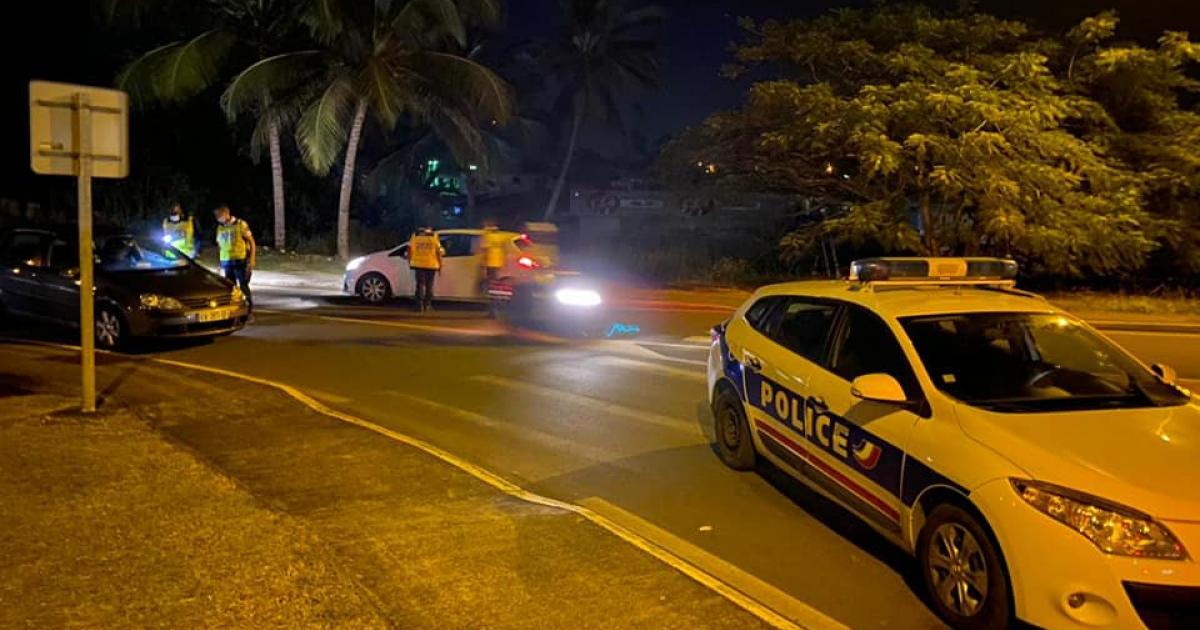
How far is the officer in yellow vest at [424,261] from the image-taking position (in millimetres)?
15703

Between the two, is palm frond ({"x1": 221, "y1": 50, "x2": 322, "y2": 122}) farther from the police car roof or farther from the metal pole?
the police car roof

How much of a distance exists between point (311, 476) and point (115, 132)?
3.12 m

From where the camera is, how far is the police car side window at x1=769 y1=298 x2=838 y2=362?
227 inches

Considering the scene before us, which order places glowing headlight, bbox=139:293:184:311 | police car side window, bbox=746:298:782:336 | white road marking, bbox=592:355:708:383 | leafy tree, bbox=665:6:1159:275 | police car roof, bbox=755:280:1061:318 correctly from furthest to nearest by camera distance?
leafy tree, bbox=665:6:1159:275
glowing headlight, bbox=139:293:184:311
white road marking, bbox=592:355:708:383
police car side window, bbox=746:298:782:336
police car roof, bbox=755:280:1061:318

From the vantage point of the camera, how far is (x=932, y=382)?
477 cm

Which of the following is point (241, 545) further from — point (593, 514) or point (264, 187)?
point (264, 187)

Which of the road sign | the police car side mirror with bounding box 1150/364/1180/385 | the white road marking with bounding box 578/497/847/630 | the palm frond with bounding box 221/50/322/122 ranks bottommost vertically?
the white road marking with bounding box 578/497/847/630

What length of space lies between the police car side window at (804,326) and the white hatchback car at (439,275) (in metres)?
9.52

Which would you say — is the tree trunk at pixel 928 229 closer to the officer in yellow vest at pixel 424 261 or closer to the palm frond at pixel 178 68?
the officer in yellow vest at pixel 424 261

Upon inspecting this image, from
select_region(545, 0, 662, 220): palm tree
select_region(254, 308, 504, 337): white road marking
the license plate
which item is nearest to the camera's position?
the license plate

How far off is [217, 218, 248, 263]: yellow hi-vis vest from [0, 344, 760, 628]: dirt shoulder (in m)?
7.23

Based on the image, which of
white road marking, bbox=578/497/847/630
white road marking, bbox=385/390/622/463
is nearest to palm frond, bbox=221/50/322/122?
white road marking, bbox=385/390/622/463

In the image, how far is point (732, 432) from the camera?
6789mm

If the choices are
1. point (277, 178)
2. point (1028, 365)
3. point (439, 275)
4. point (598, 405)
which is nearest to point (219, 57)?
point (277, 178)
